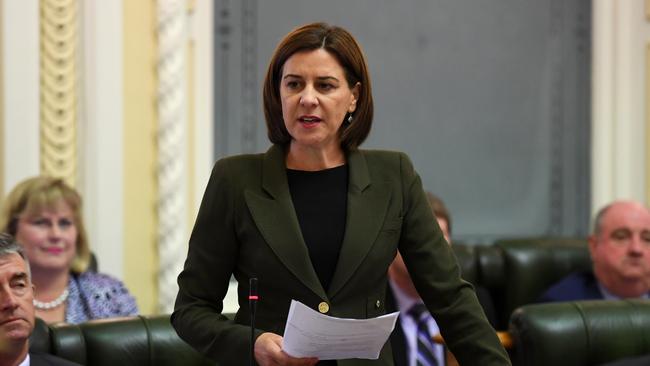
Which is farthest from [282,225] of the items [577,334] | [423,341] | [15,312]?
[423,341]

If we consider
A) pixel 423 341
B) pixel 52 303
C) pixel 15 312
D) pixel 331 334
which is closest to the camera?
pixel 331 334

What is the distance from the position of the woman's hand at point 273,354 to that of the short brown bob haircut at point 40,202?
2447mm

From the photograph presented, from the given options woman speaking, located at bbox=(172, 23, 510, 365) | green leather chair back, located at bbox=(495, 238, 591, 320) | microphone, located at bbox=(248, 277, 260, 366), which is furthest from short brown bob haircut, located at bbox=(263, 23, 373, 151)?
green leather chair back, located at bbox=(495, 238, 591, 320)

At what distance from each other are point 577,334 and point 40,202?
207 centimetres

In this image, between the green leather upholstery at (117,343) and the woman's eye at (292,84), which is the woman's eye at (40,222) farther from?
the woman's eye at (292,84)

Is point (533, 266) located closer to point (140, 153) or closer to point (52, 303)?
point (140, 153)

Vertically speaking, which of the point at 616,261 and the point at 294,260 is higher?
the point at 294,260

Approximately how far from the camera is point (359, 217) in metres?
2.13

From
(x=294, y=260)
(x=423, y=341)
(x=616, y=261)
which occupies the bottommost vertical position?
(x=423, y=341)

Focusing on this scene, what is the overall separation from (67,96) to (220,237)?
282cm

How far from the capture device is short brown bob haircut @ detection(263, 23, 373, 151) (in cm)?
213

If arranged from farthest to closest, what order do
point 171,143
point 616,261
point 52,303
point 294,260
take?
point 171,143 < point 616,261 < point 52,303 < point 294,260

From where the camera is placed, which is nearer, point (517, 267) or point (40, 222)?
point (40, 222)

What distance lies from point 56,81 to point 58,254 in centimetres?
86
